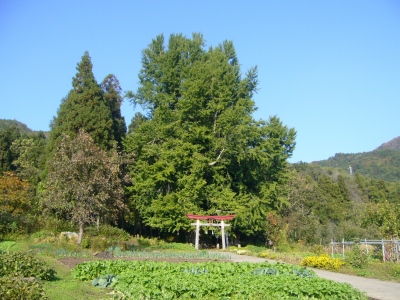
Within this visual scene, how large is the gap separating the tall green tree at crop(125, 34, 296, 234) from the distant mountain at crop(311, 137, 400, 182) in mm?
67289

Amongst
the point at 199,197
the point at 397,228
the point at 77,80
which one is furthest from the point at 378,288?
the point at 77,80

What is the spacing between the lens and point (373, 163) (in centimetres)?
10144

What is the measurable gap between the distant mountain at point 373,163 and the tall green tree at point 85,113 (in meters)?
75.3

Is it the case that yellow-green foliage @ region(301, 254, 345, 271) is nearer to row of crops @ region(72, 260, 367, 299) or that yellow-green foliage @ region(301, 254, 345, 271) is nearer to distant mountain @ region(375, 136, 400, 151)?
row of crops @ region(72, 260, 367, 299)

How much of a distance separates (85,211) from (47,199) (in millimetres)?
1999

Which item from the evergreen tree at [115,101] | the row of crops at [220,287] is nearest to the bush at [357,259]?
the row of crops at [220,287]

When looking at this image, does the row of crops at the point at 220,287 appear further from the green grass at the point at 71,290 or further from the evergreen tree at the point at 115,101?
the evergreen tree at the point at 115,101

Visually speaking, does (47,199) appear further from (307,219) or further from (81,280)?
(307,219)

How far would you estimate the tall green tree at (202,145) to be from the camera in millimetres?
28484

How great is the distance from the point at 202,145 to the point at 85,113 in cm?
948

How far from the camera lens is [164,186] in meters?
31.3

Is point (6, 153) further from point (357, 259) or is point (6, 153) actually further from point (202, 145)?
point (357, 259)

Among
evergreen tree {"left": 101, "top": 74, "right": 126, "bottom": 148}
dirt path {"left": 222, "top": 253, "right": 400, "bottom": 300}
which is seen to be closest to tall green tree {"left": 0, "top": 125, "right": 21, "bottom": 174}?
evergreen tree {"left": 101, "top": 74, "right": 126, "bottom": 148}

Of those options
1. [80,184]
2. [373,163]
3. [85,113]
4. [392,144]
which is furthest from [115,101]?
[392,144]
